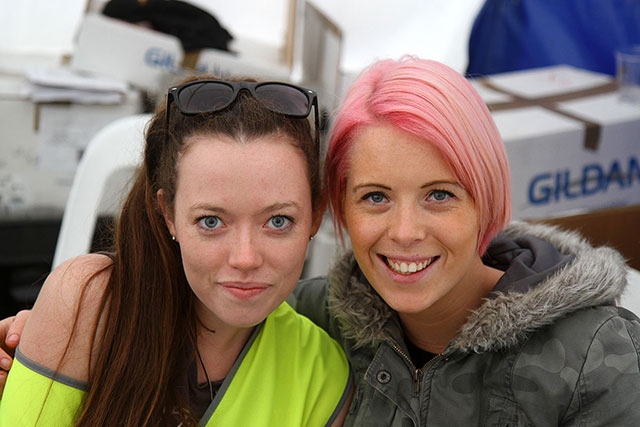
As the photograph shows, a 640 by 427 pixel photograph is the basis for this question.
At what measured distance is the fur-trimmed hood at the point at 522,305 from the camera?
1.16 m

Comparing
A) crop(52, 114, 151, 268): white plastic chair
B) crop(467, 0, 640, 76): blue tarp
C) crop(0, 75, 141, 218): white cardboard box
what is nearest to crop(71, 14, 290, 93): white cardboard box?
crop(0, 75, 141, 218): white cardboard box

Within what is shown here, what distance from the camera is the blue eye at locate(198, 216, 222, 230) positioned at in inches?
44.4

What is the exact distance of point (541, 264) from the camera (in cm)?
128

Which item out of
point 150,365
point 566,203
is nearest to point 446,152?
point 150,365

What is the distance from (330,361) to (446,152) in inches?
19.5

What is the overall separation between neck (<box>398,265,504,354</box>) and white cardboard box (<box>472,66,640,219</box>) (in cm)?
92

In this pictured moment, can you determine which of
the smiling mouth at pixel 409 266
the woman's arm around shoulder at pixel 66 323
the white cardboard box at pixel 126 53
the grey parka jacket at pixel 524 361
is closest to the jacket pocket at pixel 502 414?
the grey parka jacket at pixel 524 361

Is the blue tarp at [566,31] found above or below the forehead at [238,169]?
above

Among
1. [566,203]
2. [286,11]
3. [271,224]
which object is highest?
[286,11]

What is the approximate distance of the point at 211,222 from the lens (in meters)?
1.13

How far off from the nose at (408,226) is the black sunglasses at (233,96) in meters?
0.24

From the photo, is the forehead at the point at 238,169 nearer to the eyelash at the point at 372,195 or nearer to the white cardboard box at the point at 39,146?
the eyelash at the point at 372,195

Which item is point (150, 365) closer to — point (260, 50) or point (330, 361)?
point (330, 361)

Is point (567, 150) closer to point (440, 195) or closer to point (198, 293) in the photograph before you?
point (440, 195)
